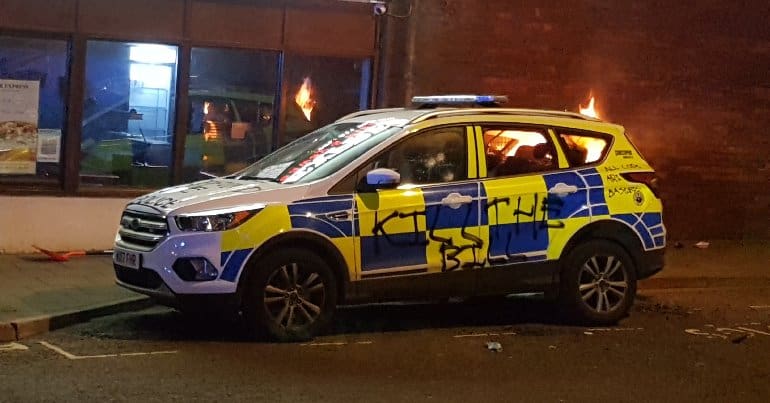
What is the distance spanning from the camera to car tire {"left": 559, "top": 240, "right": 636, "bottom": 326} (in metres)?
9.44

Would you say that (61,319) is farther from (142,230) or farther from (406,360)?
(406,360)

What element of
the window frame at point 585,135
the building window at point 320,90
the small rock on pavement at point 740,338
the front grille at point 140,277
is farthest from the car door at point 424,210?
the building window at point 320,90

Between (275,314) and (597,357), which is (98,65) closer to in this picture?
(275,314)

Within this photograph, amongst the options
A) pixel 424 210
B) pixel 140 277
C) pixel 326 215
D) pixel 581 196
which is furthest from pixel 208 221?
pixel 581 196

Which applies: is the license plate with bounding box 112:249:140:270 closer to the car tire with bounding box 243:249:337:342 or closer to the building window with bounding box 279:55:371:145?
the car tire with bounding box 243:249:337:342

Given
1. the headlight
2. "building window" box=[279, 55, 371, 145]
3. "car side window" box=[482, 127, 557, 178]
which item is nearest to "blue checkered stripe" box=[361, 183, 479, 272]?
"car side window" box=[482, 127, 557, 178]

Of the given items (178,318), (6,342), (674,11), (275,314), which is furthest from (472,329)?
(674,11)

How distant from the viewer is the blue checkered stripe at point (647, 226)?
31.6 ft

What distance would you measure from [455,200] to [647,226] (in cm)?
199

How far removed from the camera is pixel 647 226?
31.9 ft

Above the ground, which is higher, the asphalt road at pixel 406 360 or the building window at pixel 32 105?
the building window at pixel 32 105

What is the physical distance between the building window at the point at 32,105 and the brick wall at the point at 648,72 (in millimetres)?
3966

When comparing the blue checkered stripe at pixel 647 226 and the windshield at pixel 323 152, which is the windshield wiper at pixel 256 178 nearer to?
the windshield at pixel 323 152

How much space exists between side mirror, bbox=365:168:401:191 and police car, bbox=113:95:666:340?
0.01 meters
